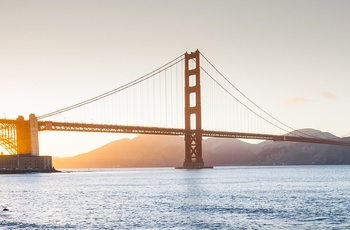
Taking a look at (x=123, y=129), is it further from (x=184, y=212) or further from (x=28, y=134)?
(x=184, y=212)

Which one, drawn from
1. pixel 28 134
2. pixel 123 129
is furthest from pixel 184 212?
pixel 28 134

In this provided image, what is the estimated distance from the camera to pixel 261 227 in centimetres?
3106

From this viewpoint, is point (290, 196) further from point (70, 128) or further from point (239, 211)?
point (70, 128)

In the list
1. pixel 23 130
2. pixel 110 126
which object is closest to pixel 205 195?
pixel 110 126

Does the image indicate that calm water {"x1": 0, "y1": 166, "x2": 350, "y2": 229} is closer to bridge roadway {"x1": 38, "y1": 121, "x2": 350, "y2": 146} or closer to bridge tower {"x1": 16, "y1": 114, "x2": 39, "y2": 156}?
bridge roadway {"x1": 38, "y1": 121, "x2": 350, "y2": 146}

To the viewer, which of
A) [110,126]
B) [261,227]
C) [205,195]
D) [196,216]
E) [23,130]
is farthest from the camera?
[23,130]

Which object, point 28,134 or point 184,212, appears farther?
point 28,134

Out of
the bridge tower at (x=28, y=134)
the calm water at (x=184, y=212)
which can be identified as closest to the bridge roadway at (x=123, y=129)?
the bridge tower at (x=28, y=134)

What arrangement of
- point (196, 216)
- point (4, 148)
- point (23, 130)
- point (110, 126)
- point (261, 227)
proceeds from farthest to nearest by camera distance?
point (4, 148)
point (23, 130)
point (110, 126)
point (196, 216)
point (261, 227)

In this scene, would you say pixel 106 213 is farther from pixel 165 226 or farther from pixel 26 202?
pixel 26 202

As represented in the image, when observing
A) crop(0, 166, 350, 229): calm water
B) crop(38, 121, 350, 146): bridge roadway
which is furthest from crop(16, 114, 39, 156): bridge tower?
crop(0, 166, 350, 229): calm water

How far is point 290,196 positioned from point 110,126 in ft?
221

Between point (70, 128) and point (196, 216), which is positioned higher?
point (70, 128)

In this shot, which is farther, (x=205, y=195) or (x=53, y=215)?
(x=205, y=195)
